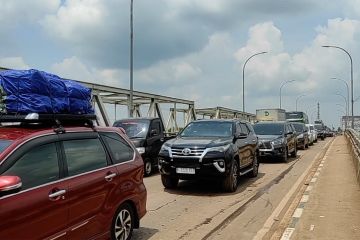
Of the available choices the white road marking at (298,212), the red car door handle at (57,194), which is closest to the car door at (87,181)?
the red car door handle at (57,194)

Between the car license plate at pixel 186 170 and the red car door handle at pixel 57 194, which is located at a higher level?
the red car door handle at pixel 57 194

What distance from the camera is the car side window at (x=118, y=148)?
646 centimetres

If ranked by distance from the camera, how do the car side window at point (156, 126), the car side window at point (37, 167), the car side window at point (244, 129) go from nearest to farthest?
the car side window at point (37, 167) → the car side window at point (244, 129) → the car side window at point (156, 126)

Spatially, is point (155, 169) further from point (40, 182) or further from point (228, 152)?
point (40, 182)

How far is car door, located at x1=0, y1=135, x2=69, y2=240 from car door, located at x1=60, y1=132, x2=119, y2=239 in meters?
0.15

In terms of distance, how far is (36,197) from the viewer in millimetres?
4711

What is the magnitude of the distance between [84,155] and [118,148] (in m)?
0.95

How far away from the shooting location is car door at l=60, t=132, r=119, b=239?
5.33 metres

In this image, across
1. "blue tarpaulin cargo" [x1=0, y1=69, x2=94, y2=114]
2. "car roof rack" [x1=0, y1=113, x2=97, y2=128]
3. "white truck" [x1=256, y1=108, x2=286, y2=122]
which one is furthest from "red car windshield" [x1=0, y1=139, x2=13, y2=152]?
"white truck" [x1=256, y1=108, x2=286, y2=122]

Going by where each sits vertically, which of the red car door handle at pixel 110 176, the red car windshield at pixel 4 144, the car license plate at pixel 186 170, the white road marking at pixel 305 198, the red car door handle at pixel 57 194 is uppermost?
the red car windshield at pixel 4 144

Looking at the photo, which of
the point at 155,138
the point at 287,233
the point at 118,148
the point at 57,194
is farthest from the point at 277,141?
the point at 57,194

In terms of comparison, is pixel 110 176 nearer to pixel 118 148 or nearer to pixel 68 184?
pixel 118 148

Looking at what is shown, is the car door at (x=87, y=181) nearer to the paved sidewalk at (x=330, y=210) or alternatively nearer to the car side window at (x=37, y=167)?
the car side window at (x=37, y=167)

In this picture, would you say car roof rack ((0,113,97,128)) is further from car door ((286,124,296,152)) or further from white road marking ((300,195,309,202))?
car door ((286,124,296,152))
